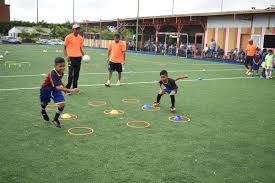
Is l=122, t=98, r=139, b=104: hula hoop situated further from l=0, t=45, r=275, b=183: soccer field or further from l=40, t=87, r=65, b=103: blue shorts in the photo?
l=40, t=87, r=65, b=103: blue shorts

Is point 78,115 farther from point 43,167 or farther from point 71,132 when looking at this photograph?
point 43,167

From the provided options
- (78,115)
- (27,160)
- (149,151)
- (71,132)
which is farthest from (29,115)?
(149,151)

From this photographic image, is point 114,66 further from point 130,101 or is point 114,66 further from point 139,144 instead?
point 139,144

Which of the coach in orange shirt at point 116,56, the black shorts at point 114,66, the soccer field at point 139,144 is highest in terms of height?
the coach in orange shirt at point 116,56

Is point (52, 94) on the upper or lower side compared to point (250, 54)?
lower

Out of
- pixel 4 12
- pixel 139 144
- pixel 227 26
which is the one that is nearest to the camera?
pixel 139 144

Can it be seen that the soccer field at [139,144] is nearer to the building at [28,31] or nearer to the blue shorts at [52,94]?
the blue shorts at [52,94]

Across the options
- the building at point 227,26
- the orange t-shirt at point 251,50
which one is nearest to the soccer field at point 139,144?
the orange t-shirt at point 251,50

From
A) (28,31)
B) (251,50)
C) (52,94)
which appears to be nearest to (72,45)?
(52,94)

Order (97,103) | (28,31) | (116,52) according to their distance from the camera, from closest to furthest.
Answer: (97,103) → (116,52) → (28,31)

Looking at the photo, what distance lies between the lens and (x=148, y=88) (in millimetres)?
12484

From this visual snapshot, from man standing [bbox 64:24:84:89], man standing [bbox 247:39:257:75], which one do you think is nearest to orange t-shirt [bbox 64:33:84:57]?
man standing [bbox 64:24:84:89]

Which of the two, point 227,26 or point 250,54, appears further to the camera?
point 227,26

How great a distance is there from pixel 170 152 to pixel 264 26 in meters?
28.0
